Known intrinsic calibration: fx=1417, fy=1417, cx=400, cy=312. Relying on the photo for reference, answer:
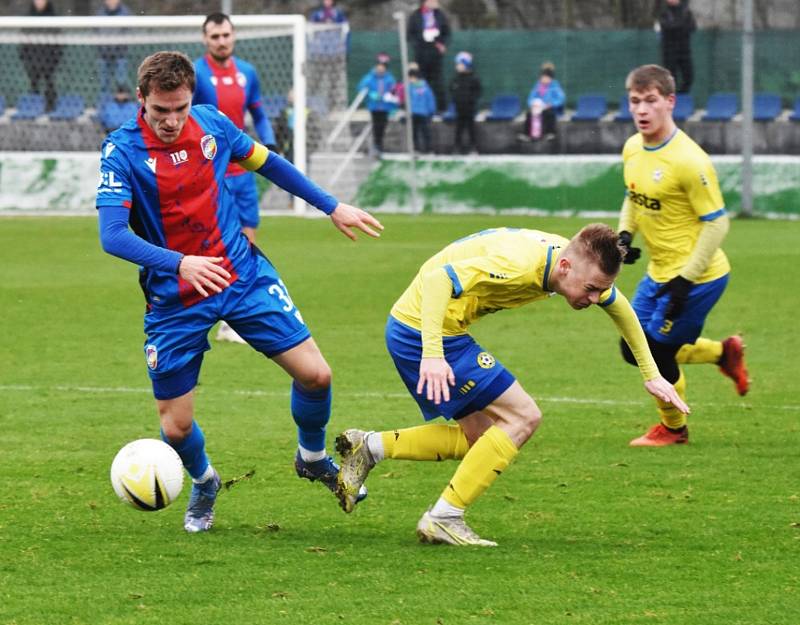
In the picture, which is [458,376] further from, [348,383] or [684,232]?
[348,383]

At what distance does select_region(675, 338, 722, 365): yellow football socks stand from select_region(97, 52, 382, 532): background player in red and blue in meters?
2.95

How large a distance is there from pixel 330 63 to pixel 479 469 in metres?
16.6

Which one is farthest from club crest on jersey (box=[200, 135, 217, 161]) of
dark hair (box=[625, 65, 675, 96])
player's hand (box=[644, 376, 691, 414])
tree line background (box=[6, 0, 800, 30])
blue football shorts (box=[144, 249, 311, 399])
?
tree line background (box=[6, 0, 800, 30])

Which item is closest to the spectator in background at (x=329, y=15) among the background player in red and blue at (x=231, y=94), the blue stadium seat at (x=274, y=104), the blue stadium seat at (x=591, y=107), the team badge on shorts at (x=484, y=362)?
the blue stadium seat at (x=274, y=104)

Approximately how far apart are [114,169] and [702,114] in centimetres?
1789

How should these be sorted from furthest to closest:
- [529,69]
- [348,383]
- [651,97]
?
[529,69]
[348,383]
[651,97]

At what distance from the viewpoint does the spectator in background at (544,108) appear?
21.9m

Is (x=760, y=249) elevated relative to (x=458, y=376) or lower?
lower

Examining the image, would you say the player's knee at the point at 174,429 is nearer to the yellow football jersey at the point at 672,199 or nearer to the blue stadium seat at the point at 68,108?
the yellow football jersey at the point at 672,199

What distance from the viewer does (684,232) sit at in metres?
7.84

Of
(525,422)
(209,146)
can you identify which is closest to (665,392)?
(525,422)

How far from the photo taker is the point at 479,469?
5641mm

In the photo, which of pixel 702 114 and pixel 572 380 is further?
pixel 702 114

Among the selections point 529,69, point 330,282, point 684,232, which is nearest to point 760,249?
point 330,282
